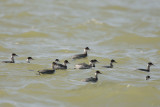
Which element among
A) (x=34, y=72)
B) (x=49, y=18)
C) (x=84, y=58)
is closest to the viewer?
(x=34, y=72)

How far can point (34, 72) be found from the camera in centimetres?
1720

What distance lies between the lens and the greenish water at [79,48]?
14.9 m

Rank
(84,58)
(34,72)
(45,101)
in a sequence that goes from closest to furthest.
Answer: (45,101), (34,72), (84,58)

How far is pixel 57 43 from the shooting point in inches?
970

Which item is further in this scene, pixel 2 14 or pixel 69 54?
pixel 2 14

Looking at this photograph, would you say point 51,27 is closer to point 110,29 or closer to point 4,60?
point 110,29

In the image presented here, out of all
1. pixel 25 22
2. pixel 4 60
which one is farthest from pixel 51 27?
pixel 4 60

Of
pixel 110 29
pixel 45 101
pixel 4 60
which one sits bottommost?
pixel 45 101

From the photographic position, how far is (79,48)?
77.5ft

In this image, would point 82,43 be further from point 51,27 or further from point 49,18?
point 49,18

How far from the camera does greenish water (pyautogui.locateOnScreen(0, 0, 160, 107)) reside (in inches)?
587

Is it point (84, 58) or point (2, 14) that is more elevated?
point (2, 14)

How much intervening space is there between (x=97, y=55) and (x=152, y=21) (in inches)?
482

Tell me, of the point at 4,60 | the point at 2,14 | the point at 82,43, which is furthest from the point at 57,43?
the point at 2,14
